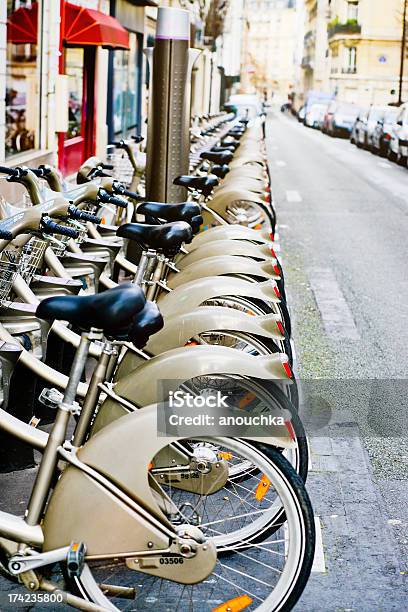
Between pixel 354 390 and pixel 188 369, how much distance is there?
355 cm

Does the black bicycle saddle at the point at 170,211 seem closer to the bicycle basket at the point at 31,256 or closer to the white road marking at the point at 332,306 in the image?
the bicycle basket at the point at 31,256

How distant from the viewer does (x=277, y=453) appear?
3.43m

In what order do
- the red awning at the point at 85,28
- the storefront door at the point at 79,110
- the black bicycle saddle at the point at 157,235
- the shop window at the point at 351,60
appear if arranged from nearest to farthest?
1. the black bicycle saddle at the point at 157,235
2. the red awning at the point at 85,28
3. the storefront door at the point at 79,110
4. the shop window at the point at 351,60

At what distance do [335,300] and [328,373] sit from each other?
2.87 metres

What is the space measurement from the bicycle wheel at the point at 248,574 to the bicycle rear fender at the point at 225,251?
178cm

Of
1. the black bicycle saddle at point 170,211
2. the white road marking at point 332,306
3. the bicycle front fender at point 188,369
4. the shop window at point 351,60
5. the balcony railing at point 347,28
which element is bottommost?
the white road marking at point 332,306

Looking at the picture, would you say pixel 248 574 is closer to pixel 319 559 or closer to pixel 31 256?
pixel 319 559

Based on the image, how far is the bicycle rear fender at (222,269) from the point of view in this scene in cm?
525

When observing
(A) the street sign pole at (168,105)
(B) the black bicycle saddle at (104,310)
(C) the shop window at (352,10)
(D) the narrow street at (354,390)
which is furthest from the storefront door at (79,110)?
(C) the shop window at (352,10)

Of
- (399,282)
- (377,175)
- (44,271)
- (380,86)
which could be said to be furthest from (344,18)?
(44,271)

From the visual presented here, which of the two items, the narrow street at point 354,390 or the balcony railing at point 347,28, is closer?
the narrow street at point 354,390

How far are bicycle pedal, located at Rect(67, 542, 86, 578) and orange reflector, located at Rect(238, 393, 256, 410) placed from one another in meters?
0.63

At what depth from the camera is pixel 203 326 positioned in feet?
14.1

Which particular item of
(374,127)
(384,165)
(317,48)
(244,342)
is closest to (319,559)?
(244,342)
